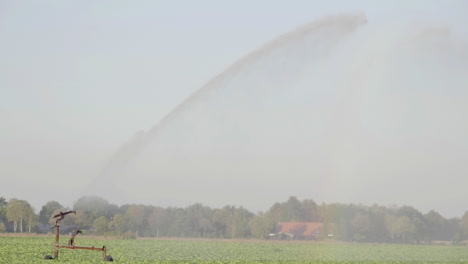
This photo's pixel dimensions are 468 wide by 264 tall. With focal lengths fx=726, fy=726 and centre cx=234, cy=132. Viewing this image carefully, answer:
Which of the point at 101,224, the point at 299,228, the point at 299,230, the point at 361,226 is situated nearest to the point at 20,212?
the point at 361,226

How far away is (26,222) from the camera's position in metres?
122

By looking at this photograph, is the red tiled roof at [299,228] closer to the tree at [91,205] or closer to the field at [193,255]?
the field at [193,255]

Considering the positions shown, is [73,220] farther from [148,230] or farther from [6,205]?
[6,205]

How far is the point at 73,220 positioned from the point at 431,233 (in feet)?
366

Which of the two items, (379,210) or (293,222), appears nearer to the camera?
(379,210)

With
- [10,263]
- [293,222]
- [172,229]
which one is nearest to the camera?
[10,263]

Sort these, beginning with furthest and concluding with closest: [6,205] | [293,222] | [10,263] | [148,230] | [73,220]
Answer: [293,222] → [6,205] → [148,230] → [73,220] → [10,263]

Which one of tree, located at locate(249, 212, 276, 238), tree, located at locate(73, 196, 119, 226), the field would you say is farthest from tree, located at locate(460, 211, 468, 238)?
tree, located at locate(73, 196, 119, 226)

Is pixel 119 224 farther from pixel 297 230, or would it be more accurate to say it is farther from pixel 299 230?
pixel 297 230

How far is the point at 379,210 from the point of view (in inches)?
5797

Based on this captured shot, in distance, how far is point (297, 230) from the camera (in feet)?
504

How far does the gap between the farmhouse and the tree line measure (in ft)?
6.70

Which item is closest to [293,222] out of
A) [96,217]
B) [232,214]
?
[232,214]

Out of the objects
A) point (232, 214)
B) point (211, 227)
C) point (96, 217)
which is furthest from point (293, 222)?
point (96, 217)
